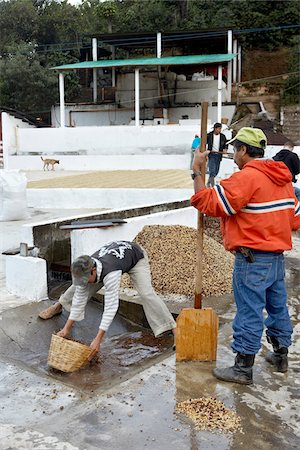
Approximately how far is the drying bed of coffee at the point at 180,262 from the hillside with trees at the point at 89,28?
24617mm

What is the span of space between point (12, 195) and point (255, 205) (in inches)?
265

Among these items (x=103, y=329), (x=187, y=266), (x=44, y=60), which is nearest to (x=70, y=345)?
(x=103, y=329)

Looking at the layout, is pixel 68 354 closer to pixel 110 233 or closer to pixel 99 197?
pixel 110 233

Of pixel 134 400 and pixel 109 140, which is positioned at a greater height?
pixel 109 140

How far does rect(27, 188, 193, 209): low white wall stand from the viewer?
10.7 metres

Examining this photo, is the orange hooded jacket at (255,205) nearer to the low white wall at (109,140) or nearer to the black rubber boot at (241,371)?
the black rubber boot at (241,371)

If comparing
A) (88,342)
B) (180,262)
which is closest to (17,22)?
(180,262)

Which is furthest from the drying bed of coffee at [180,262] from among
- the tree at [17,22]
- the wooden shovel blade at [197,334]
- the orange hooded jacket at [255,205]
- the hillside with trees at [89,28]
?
the tree at [17,22]

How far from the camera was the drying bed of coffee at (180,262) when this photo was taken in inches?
231

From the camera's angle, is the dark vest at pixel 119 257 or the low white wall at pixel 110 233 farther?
the low white wall at pixel 110 233

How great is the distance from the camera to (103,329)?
4.10 metres

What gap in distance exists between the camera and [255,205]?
3.47 metres

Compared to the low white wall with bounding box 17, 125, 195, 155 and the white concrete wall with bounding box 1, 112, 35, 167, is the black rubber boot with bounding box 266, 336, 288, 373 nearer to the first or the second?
the low white wall with bounding box 17, 125, 195, 155

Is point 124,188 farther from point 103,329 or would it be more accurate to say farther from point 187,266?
point 103,329
